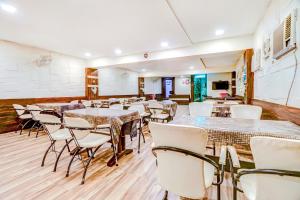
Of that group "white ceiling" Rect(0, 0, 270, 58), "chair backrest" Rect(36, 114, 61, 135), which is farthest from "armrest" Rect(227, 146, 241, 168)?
"white ceiling" Rect(0, 0, 270, 58)

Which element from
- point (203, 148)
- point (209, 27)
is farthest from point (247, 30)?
point (203, 148)

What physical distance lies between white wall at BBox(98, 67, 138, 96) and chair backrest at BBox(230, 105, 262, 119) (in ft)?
22.3

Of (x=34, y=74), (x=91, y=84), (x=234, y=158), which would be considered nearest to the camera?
(x=234, y=158)

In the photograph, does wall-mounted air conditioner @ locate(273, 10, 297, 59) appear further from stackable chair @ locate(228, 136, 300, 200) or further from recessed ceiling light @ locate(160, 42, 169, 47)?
recessed ceiling light @ locate(160, 42, 169, 47)

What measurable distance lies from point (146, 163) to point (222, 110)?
97.1 inches

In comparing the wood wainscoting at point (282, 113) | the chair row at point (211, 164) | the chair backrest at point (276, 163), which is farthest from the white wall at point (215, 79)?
the chair backrest at point (276, 163)

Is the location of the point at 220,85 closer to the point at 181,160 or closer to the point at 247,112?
the point at 247,112

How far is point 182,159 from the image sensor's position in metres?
1.09

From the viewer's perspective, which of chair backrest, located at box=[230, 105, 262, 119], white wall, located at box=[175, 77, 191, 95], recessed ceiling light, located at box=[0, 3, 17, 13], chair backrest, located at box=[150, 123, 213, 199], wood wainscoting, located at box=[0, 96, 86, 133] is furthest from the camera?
white wall, located at box=[175, 77, 191, 95]

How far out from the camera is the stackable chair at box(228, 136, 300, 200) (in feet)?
2.47

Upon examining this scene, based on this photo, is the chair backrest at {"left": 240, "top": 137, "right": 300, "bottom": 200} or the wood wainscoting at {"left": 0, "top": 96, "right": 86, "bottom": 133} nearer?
the chair backrest at {"left": 240, "top": 137, "right": 300, "bottom": 200}

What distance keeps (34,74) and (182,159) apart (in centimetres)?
626

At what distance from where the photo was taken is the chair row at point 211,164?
775 mm

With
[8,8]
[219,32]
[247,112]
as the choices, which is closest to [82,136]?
[247,112]
